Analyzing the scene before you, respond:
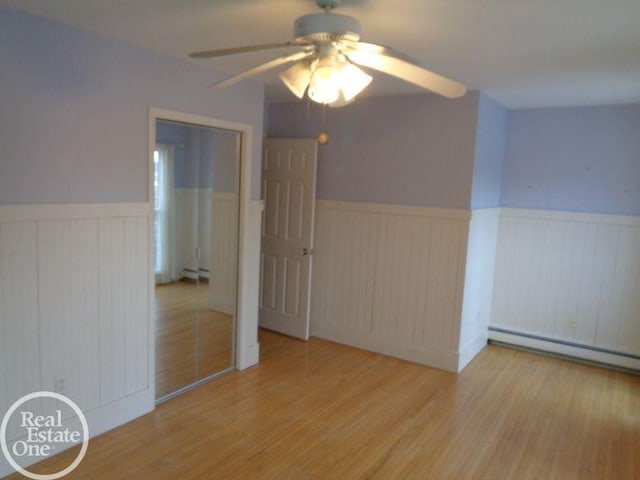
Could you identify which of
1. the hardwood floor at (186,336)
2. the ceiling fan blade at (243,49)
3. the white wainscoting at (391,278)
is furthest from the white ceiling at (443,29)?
the hardwood floor at (186,336)

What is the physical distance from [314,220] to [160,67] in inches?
85.1

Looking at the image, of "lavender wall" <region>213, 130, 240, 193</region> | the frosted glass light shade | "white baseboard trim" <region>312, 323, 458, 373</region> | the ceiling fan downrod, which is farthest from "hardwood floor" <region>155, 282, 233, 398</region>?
the ceiling fan downrod

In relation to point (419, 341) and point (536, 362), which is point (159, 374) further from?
point (536, 362)

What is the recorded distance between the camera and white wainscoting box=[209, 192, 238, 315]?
361 cm

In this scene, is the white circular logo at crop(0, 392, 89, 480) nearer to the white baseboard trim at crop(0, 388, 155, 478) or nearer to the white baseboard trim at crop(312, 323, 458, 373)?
the white baseboard trim at crop(0, 388, 155, 478)

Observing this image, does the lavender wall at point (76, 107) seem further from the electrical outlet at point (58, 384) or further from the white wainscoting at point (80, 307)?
the electrical outlet at point (58, 384)

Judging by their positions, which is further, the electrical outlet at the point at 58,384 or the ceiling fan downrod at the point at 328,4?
the electrical outlet at the point at 58,384

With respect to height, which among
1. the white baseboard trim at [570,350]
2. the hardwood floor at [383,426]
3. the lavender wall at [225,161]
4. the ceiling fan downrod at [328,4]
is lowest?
the hardwood floor at [383,426]

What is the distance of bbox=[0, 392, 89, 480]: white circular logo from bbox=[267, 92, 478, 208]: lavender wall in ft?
9.51

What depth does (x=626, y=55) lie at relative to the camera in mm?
2637

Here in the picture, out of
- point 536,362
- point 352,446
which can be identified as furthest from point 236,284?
point 536,362

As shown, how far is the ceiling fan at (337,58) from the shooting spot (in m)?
1.67

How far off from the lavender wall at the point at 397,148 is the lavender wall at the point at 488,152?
0.32 feet

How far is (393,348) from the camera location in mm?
4363
